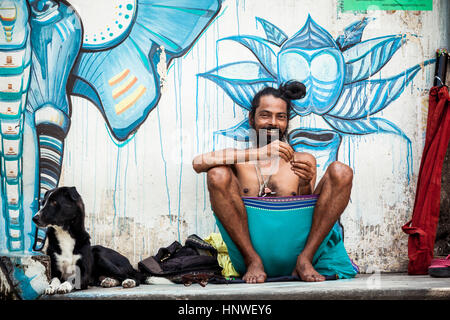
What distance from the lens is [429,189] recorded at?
398 cm

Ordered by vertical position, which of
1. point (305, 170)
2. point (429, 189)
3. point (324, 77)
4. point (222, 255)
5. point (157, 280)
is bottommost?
point (157, 280)

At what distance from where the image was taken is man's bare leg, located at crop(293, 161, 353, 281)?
3.52 m

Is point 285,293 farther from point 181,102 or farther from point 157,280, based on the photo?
point 181,102

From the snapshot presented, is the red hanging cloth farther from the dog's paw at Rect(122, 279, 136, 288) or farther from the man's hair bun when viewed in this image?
the dog's paw at Rect(122, 279, 136, 288)

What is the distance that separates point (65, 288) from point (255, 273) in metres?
1.13

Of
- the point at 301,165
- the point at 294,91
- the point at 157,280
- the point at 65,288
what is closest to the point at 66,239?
the point at 65,288

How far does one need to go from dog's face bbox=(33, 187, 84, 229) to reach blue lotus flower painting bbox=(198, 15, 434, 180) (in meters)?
1.46

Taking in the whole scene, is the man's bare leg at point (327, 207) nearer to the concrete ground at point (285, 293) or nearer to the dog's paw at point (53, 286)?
the concrete ground at point (285, 293)

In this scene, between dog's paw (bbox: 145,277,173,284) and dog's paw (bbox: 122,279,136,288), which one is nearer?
dog's paw (bbox: 122,279,136,288)

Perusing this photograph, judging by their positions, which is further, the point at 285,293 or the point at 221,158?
the point at 221,158

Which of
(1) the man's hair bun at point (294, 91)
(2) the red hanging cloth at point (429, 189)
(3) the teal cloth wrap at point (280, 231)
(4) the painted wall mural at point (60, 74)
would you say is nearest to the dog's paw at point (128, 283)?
(3) the teal cloth wrap at point (280, 231)

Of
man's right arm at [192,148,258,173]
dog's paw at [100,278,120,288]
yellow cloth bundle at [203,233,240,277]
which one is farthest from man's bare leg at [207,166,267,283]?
dog's paw at [100,278,120,288]

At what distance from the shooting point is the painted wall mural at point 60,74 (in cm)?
422

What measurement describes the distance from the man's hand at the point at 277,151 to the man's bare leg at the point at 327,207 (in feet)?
0.93
